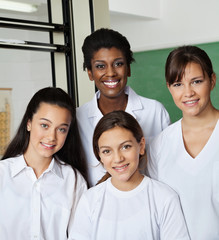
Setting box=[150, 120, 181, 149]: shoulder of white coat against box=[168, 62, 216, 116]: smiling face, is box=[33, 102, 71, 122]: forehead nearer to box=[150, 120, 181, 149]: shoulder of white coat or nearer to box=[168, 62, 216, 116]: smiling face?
box=[150, 120, 181, 149]: shoulder of white coat

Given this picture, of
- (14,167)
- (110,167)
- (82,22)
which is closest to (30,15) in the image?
(82,22)

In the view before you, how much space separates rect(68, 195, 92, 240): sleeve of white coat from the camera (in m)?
1.49

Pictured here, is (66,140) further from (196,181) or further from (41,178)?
(196,181)

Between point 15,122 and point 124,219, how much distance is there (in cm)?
82

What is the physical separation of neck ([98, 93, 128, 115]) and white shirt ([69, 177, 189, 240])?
0.37m

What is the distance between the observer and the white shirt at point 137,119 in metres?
1.75

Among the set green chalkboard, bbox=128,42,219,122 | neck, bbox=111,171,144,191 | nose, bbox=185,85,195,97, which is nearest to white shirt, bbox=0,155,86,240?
neck, bbox=111,171,144,191

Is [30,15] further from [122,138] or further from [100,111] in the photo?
[122,138]

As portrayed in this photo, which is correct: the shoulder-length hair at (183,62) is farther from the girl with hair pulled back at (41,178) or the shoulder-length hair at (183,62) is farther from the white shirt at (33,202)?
the white shirt at (33,202)

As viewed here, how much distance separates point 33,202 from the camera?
155cm

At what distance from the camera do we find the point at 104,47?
5.60ft

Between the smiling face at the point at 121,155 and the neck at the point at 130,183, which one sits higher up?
the smiling face at the point at 121,155

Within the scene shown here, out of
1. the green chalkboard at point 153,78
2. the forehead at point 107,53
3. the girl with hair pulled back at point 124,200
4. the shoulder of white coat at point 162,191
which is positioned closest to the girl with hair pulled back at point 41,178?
the girl with hair pulled back at point 124,200

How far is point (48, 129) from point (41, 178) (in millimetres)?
193
